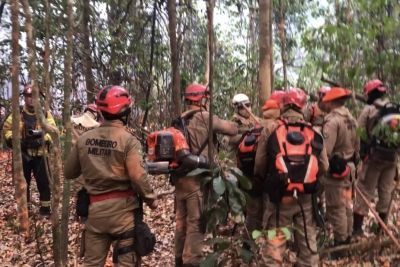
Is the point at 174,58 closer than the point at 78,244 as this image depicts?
No

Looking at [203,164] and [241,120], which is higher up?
[241,120]

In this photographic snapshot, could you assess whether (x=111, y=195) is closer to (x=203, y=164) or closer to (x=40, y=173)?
(x=203, y=164)

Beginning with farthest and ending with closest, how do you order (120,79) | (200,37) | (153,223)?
1. (200,37)
2. (120,79)
3. (153,223)

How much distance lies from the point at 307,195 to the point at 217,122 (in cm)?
131

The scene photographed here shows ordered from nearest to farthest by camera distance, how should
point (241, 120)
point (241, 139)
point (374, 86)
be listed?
point (241, 139)
point (374, 86)
point (241, 120)

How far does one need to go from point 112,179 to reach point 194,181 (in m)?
1.44

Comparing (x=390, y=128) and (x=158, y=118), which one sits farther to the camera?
(x=158, y=118)

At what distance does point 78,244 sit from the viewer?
7.94 meters

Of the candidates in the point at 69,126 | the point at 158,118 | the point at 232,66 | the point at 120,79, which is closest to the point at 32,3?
the point at 120,79

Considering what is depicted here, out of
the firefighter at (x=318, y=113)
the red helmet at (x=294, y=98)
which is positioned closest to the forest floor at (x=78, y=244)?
the firefighter at (x=318, y=113)

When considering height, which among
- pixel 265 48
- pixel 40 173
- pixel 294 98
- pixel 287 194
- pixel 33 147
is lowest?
pixel 40 173

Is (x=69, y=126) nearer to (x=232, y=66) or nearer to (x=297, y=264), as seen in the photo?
(x=297, y=264)

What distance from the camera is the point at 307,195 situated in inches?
209

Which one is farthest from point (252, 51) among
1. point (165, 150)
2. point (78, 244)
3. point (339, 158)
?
point (165, 150)
